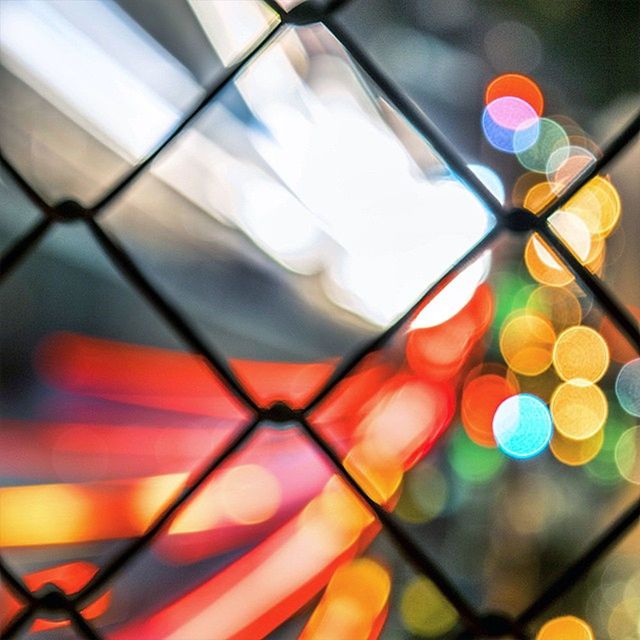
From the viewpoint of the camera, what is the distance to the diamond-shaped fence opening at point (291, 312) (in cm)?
34

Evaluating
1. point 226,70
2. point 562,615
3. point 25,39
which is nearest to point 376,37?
point 226,70

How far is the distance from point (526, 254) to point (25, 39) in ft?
0.78

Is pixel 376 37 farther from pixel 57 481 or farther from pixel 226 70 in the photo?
pixel 57 481

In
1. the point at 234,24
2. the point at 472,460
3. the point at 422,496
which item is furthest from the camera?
the point at 472,460

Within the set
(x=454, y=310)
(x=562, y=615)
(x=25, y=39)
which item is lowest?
(x=562, y=615)

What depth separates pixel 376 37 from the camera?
14.3 inches

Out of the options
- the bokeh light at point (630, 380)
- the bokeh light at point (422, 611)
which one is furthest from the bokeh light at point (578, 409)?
the bokeh light at point (422, 611)

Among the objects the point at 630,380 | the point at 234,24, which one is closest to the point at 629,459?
the point at 630,380

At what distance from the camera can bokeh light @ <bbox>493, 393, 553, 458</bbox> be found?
1.95 feet

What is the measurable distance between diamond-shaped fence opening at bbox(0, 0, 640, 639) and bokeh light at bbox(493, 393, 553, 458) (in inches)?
5.2

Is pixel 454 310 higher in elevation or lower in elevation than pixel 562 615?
higher

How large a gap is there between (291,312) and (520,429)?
27cm

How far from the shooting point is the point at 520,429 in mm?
613

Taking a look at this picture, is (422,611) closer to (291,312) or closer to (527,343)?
(291,312)
